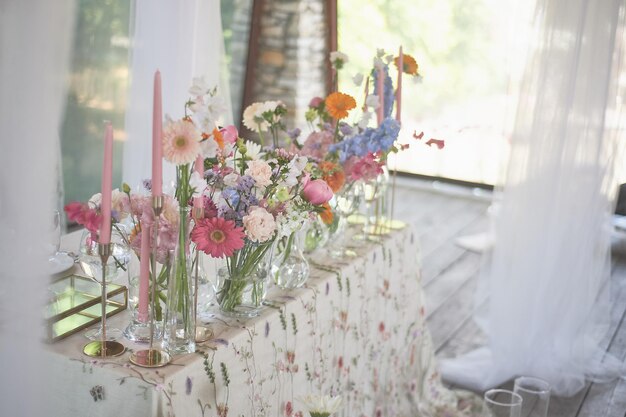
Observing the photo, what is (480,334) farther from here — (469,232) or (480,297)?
(469,232)

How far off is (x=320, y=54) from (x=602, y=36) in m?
2.20

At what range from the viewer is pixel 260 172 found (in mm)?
1618

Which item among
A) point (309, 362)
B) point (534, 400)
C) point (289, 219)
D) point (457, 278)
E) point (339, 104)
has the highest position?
point (339, 104)

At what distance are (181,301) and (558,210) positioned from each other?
6.13ft

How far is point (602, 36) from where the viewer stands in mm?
2912

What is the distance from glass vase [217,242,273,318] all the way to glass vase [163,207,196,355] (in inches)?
7.5

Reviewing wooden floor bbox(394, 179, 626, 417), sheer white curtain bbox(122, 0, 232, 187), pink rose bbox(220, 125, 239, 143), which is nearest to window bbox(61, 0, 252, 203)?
sheer white curtain bbox(122, 0, 232, 187)

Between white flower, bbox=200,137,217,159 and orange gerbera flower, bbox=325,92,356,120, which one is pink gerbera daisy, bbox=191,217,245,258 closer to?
white flower, bbox=200,137,217,159

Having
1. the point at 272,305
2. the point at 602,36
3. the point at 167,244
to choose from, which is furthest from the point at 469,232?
the point at 167,244

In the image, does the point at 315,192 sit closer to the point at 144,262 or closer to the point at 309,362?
the point at 144,262

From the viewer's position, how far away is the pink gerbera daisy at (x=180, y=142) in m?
1.37

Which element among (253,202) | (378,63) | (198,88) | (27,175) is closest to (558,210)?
(378,63)

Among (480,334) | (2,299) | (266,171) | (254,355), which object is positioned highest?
(266,171)

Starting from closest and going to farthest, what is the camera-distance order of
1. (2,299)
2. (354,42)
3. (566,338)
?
(2,299) < (566,338) < (354,42)
